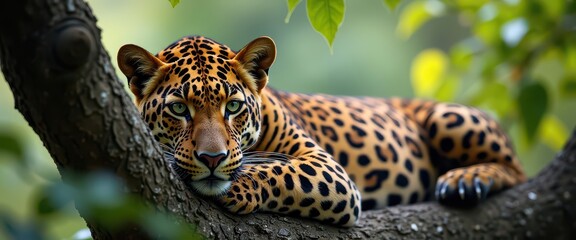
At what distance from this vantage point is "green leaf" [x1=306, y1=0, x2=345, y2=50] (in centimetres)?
323

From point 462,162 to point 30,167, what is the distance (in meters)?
5.02

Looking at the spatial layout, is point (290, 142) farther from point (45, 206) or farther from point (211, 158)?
point (45, 206)

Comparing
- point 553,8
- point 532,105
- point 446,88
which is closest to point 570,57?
point 553,8

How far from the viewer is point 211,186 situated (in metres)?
3.72

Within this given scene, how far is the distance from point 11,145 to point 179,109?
2522 millimetres

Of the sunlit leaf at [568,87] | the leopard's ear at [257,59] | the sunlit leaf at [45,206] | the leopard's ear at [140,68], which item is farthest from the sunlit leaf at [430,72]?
the sunlit leaf at [45,206]

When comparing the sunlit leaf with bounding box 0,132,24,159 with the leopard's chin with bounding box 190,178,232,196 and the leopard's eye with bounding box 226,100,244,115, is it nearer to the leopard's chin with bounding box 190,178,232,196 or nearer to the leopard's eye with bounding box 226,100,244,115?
the leopard's chin with bounding box 190,178,232,196

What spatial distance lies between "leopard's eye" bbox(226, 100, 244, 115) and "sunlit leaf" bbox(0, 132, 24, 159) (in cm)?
254

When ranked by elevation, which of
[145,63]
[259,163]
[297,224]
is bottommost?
[297,224]

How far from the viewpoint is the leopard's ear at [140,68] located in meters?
3.84

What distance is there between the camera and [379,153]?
570cm

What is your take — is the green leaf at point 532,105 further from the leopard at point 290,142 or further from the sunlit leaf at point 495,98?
the sunlit leaf at point 495,98

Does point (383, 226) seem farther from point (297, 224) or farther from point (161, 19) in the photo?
point (161, 19)

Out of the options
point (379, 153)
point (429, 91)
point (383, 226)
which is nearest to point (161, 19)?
point (429, 91)
